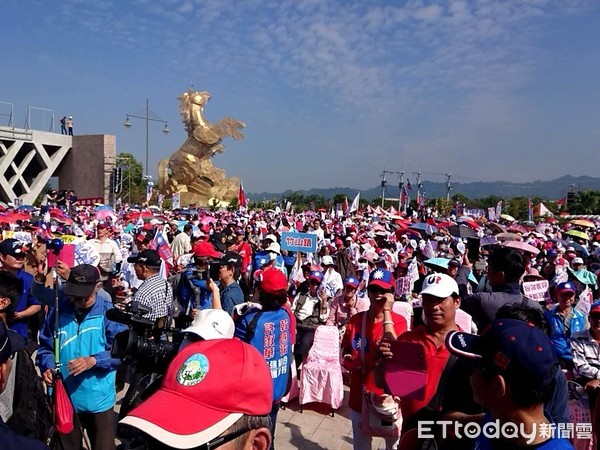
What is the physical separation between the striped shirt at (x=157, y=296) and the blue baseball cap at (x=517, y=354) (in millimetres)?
2410

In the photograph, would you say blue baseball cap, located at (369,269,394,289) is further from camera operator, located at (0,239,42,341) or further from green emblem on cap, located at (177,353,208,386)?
camera operator, located at (0,239,42,341)

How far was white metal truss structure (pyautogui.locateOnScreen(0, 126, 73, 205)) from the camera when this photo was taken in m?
31.9

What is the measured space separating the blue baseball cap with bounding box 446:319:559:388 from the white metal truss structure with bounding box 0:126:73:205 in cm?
3578

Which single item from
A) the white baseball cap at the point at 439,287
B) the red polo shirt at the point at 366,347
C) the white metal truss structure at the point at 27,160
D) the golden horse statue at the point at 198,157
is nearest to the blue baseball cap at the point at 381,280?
the red polo shirt at the point at 366,347

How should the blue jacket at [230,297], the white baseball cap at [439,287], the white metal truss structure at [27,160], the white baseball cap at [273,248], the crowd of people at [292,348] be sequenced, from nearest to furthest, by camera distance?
the crowd of people at [292,348]
the white baseball cap at [439,287]
the blue jacket at [230,297]
the white baseball cap at [273,248]
the white metal truss structure at [27,160]

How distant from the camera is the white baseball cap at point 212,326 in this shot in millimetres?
2496

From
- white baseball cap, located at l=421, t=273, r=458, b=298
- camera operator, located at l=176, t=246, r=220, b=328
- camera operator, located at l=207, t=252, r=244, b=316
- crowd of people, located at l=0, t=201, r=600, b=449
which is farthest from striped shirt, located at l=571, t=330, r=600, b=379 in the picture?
camera operator, located at l=176, t=246, r=220, b=328

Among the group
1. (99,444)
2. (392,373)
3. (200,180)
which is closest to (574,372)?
(392,373)

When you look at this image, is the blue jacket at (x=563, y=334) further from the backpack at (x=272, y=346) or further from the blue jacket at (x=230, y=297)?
the blue jacket at (x=230, y=297)

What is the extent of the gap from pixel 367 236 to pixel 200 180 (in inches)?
1227

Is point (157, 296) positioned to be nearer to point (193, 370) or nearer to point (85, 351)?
point (85, 351)

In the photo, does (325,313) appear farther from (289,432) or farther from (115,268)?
(115,268)

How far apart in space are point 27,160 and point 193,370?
37.3 metres

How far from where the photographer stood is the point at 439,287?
2799 mm
